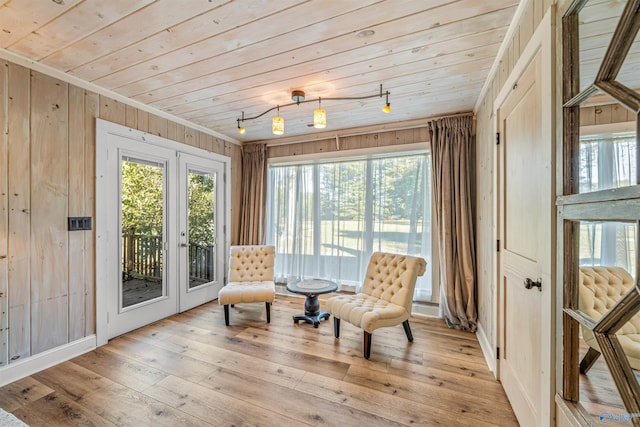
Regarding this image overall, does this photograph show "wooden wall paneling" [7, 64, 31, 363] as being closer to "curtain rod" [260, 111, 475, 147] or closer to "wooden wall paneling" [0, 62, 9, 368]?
"wooden wall paneling" [0, 62, 9, 368]

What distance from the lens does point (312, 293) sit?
10.2 feet

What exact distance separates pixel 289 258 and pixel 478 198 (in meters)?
2.76

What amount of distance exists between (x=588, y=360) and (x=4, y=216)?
3.54 m

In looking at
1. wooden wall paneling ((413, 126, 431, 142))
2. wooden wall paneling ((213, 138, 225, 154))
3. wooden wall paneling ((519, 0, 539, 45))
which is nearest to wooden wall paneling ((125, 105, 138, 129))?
wooden wall paneling ((213, 138, 225, 154))

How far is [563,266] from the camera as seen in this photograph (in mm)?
1142

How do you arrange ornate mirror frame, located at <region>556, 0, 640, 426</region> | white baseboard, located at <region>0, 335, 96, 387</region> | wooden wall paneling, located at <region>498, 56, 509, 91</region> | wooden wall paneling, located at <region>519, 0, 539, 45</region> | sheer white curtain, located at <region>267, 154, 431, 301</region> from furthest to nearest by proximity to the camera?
sheer white curtain, located at <region>267, 154, 431, 301</region> → white baseboard, located at <region>0, 335, 96, 387</region> → wooden wall paneling, located at <region>498, 56, 509, 91</region> → wooden wall paneling, located at <region>519, 0, 539, 45</region> → ornate mirror frame, located at <region>556, 0, 640, 426</region>

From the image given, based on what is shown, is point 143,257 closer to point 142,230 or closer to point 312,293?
point 142,230

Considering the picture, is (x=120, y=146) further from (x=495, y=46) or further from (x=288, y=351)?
(x=495, y=46)

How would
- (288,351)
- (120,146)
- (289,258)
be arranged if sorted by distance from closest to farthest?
(288,351) < (120,146) < (289,258)

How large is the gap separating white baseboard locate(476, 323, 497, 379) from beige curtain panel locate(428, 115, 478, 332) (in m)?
0.25

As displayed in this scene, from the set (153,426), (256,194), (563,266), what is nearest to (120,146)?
(256,194)

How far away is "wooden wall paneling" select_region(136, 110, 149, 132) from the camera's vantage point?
3.09 meters

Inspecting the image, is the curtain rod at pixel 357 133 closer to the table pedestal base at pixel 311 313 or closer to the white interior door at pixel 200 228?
the white interior door at pixel 200 228

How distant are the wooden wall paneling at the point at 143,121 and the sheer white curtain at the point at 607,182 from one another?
3695 millimetres
